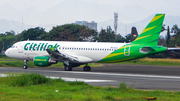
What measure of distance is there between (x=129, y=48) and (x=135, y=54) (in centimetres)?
95

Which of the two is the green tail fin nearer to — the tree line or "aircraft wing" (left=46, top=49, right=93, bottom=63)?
"aircraft wing" (left=46, top=49, right=93, bottom=63)

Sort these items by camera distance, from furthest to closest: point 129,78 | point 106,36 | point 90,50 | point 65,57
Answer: point 106,36 → point 90,50 → point 65,57 → point 129,78

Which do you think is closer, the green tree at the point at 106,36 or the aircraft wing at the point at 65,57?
the aircraft wing at the point at 65,57

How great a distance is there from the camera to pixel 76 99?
1223 centimetres

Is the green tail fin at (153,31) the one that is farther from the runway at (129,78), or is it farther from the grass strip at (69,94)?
the grass strip at (69,94)

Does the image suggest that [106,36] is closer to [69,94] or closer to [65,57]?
[65,57]

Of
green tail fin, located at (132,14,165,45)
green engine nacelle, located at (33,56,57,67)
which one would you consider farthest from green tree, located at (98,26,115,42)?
green tail fin, located at (132,14,165,45)

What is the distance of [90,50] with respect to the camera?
108ft

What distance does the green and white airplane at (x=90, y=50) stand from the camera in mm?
30781

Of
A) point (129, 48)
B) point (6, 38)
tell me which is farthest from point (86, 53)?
point (6, 38)

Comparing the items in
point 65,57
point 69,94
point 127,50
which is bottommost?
point 69,94

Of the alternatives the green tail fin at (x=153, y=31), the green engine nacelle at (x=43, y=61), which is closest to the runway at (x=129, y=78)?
the green engine nacelle at (x=43, y=61)

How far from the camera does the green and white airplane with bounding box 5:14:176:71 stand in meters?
30.8

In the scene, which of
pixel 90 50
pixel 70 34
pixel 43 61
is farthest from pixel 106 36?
pixel 43 61
